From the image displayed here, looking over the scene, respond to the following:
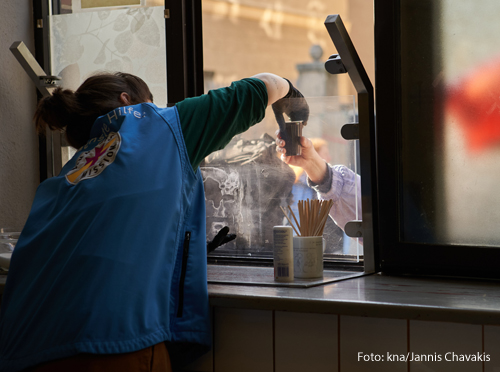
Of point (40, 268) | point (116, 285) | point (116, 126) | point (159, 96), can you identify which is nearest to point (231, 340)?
point (116, 285)

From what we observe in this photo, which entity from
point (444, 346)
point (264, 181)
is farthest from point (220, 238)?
point (444, 346)

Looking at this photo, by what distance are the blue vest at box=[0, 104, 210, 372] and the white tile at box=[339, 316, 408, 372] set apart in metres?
0.31

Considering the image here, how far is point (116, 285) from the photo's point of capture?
96cm

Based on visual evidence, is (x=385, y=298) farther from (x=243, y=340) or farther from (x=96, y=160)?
(x=96, y=160)

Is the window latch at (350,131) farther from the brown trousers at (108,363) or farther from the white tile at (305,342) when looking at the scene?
the brown trousers at (108,363)

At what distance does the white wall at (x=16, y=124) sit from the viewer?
1.78 meters

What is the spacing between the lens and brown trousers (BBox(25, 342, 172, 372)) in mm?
938

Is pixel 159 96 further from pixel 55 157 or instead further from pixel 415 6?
pixel 415 6

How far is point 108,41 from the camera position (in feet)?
5.95

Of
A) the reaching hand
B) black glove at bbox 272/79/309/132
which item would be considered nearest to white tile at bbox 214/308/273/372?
the reaching hand

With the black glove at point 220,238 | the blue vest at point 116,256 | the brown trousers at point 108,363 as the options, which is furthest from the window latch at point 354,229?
the brown trousers at point 108,363

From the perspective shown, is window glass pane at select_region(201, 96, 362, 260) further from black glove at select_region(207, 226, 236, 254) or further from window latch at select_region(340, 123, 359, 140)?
black glove at select_region(207, 226, 236, 254)

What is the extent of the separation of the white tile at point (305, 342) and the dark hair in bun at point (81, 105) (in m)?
0.66

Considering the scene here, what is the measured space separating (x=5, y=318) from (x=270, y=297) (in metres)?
0.57
